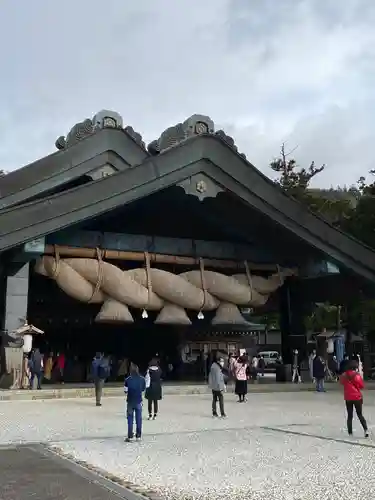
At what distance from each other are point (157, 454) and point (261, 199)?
1351 cm

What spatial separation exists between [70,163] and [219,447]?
1404 centimetres

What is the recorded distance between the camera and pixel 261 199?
2152cm

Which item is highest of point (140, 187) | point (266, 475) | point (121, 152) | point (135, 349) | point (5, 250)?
point (121, 152)

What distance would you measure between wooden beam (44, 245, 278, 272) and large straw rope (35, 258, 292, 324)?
11.8 inches

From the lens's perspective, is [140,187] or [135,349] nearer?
[140,187]

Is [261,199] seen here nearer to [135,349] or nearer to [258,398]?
[258,398]

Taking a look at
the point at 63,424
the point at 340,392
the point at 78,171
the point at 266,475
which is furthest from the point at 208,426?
the point at 78,171

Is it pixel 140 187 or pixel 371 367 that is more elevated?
pixel 140 187

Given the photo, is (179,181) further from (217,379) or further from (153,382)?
(153,382)

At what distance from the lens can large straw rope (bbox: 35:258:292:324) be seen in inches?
820

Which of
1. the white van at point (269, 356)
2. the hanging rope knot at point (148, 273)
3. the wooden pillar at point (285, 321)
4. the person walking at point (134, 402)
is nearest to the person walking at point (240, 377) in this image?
the hanging rope knot at point (148, 273)

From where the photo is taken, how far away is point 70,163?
21641mm

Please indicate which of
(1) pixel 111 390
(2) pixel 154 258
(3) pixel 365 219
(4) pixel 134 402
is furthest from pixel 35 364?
(3) pixel 365 219

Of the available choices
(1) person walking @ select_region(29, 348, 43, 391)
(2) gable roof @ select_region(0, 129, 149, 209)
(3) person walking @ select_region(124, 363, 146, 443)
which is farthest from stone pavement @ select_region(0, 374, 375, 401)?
(3) person walking @ select_region(124, 363, 146, 443)
